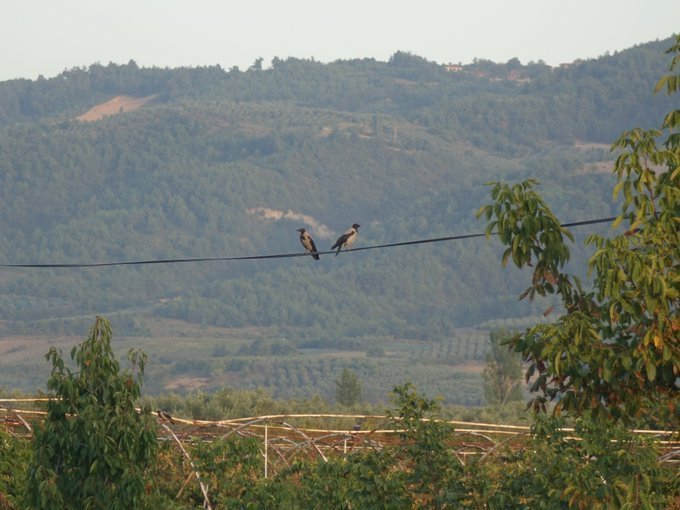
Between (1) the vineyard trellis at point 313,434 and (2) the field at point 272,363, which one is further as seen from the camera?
(2) the field at point 272,363

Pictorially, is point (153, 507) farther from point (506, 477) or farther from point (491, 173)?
point (491, 173)

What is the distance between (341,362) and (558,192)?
158 feet

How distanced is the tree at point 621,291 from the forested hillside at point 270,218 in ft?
357

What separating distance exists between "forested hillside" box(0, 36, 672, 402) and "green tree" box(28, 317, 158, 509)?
342 feet

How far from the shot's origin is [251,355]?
127 meters

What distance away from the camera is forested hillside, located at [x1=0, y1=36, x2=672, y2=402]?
482 feet

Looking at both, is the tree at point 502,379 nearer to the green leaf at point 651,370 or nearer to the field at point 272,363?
the field at point 272,363

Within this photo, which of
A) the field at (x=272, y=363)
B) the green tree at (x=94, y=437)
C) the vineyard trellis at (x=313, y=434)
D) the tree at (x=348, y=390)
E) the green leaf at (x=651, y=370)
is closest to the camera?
the green leaf at (x=651, y=370)

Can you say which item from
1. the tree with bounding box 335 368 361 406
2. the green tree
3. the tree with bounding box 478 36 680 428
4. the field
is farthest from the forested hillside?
the tree with bounding box 478 36 680 428

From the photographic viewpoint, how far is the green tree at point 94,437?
12391 mm

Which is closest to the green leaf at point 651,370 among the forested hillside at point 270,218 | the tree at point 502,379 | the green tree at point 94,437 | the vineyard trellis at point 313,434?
the vineyard trellis at point 313,434

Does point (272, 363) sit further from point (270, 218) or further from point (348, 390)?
point (348, 390)

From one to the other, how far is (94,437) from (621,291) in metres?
6.13

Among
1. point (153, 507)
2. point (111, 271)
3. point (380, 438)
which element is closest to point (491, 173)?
point (111, 271)
